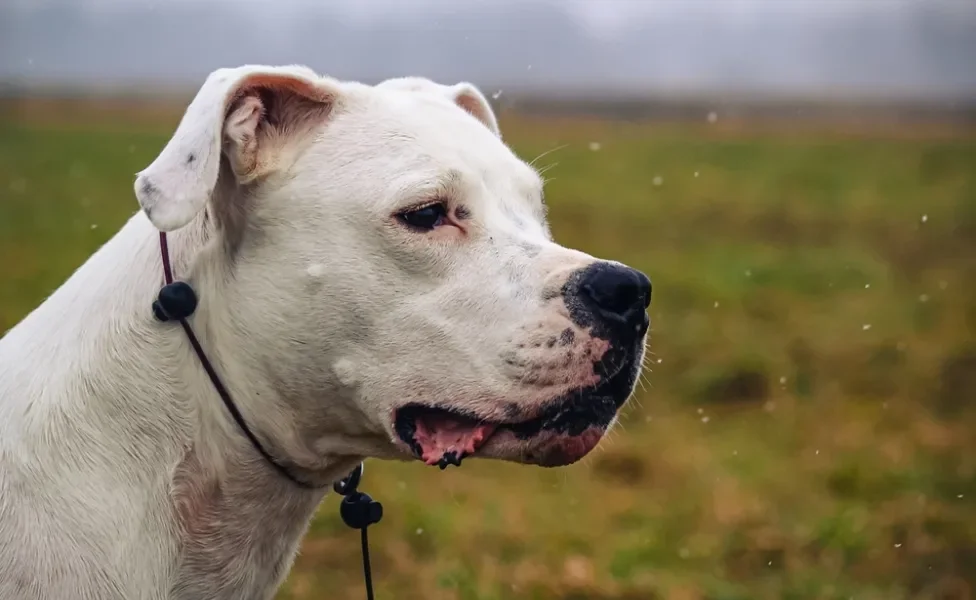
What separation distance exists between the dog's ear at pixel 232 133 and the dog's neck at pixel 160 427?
258 mm

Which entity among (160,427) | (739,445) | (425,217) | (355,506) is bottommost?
(739,445)

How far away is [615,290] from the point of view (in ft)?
9.23

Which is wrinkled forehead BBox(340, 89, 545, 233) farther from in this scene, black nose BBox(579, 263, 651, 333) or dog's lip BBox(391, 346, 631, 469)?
dog's lip BBox(391, 346, 631, 469)

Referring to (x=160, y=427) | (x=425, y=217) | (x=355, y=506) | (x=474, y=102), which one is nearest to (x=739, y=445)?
(x=474, y=102)

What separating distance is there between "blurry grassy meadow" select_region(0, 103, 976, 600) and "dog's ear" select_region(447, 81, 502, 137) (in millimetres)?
257

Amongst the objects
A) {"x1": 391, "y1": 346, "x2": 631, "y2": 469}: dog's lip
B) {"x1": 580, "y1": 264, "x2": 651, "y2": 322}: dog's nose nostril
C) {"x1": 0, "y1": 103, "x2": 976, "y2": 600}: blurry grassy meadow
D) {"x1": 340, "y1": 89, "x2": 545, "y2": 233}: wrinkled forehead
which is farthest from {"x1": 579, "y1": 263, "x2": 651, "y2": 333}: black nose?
{"x1": 0, "y1": 103, "x2": 976, "y2": 600}: blurry grassy meadow

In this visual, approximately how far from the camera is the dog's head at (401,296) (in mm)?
2834

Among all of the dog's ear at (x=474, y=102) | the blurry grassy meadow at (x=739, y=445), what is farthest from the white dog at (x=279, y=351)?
the blurry grassy meadow at (x=739, y=445)

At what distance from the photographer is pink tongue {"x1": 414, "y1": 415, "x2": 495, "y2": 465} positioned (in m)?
2.91

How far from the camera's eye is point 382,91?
3.30 metres

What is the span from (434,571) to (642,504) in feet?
6.40

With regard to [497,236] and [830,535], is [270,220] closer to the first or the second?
[497,236]

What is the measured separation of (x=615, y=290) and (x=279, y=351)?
870 millimetres

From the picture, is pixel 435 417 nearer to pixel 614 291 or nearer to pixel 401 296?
pixel 401 296
